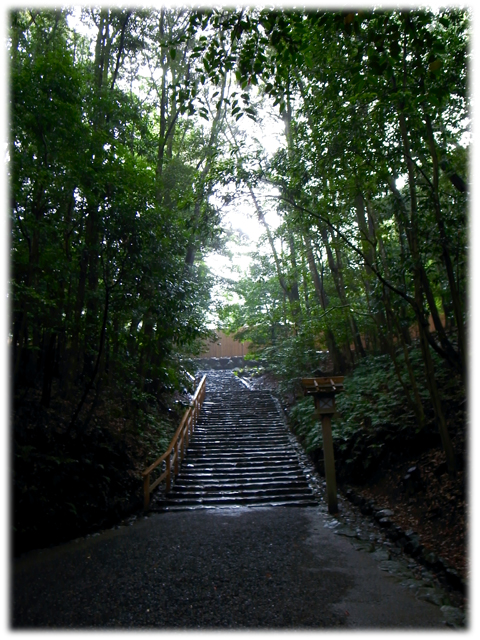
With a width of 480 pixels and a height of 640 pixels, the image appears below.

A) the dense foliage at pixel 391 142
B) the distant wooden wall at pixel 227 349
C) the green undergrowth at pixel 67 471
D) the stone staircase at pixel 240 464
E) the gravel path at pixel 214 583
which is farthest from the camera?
the distant wooden wall at pixel 227 349

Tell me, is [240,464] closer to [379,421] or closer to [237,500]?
[237,500]

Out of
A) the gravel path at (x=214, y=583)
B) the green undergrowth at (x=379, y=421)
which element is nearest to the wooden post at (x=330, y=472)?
the green undergrowth at (x=379, y=421)

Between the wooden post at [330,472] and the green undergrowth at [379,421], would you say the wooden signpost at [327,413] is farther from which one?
the green undergrowth at [379,421]

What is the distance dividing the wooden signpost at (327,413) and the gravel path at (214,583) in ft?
1.97

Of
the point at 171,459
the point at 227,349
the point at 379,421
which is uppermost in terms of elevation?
the point at 227,349

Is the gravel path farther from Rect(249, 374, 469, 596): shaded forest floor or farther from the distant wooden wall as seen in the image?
the distant wooden wall

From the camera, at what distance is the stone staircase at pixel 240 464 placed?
29.3ft

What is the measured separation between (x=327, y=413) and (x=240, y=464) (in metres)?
3.66

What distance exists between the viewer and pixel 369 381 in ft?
37.1

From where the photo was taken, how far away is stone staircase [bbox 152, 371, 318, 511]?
8930 mm

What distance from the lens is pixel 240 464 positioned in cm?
1071

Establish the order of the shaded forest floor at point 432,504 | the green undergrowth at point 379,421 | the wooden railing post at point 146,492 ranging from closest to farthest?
the shaded forest floor at point 432,504 < the green undergrowth at point 379,421 < the wooden railing post at point 146,492

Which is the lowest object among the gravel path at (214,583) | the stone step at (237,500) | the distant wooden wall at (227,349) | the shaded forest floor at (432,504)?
the stone step at (237,500)

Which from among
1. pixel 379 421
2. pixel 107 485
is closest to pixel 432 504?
pixel 379 421
